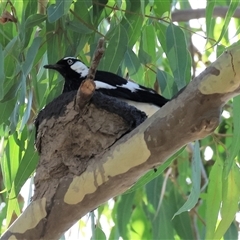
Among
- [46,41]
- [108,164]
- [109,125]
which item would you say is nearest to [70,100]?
[109,125]

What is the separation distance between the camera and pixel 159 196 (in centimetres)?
225

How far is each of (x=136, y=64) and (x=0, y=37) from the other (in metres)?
0.43

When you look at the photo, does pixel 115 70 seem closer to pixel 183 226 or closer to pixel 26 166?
pixel 26 166

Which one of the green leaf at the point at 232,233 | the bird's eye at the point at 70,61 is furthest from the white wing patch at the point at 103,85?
the green leaf at the point at 232,233

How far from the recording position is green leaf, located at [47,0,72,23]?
1.60 meters

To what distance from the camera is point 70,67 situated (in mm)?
2041

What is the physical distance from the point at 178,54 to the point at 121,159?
547 mm

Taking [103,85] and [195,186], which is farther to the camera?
[103,85]

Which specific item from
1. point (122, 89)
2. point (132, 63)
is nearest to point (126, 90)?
point (122, 89)

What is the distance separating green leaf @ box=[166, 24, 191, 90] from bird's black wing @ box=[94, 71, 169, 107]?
0.18m

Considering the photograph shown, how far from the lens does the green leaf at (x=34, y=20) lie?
1.78 m

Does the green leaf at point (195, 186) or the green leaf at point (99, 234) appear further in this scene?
the green leaf at point (99, 234)

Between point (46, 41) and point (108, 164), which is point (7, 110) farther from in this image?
point (108, 164)

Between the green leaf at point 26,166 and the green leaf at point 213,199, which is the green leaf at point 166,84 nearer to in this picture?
the green leaf at point 213,199
